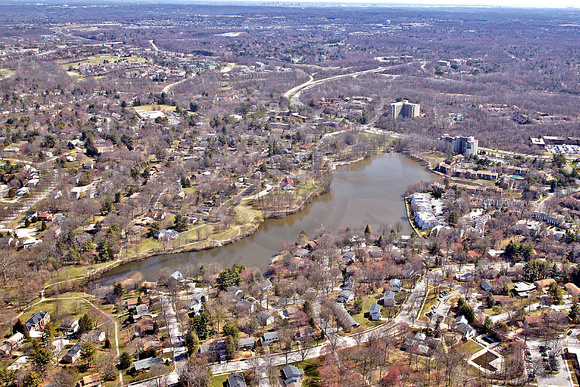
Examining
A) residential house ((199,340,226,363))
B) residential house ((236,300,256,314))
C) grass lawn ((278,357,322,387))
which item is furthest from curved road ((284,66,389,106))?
grass lawn ((278,357,322,387))

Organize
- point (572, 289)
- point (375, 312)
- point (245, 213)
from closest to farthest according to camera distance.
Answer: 1. point (375, 312)
2. point (572, 289)
3. point (245, 213)

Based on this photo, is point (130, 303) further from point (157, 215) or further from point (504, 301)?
point (504, 301)

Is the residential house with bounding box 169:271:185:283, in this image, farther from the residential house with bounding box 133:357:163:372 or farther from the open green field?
the open green field

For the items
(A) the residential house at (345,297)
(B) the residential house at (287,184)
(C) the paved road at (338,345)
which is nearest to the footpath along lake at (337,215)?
(B) the residential house at (287,184)

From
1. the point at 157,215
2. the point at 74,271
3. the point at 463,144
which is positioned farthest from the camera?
the point at 463,144

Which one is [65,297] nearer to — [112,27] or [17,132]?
[17,132]

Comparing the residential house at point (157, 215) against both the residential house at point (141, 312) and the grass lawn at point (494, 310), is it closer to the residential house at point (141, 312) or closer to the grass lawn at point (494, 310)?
the residential house at point (141, 312)

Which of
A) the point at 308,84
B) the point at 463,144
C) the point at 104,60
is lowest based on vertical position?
the point at 463,144

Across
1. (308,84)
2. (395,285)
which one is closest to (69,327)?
(395,285)
